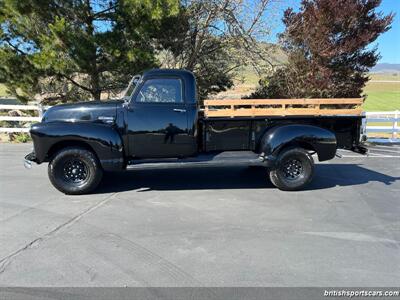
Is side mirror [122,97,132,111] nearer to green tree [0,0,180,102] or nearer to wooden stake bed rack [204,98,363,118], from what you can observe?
wooden stake bed rack [204,98,363,118]

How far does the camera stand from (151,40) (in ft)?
43.0

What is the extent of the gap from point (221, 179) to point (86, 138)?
2777 millimetres

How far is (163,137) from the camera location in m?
6.90

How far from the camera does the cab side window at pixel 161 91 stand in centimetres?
692

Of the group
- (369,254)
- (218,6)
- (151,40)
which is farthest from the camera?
(218,6)

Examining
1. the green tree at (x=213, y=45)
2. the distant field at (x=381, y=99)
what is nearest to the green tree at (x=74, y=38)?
the green tree at (x=213, y=45)

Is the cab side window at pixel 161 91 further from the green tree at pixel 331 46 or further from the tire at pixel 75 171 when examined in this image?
the green tree at pixel 331 46

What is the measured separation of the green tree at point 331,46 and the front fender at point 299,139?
22.8 ft

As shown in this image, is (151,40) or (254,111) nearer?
(254,111)

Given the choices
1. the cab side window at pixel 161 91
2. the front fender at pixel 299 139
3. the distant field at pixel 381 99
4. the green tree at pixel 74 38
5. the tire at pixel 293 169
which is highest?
the green tree at pixel 74 38
